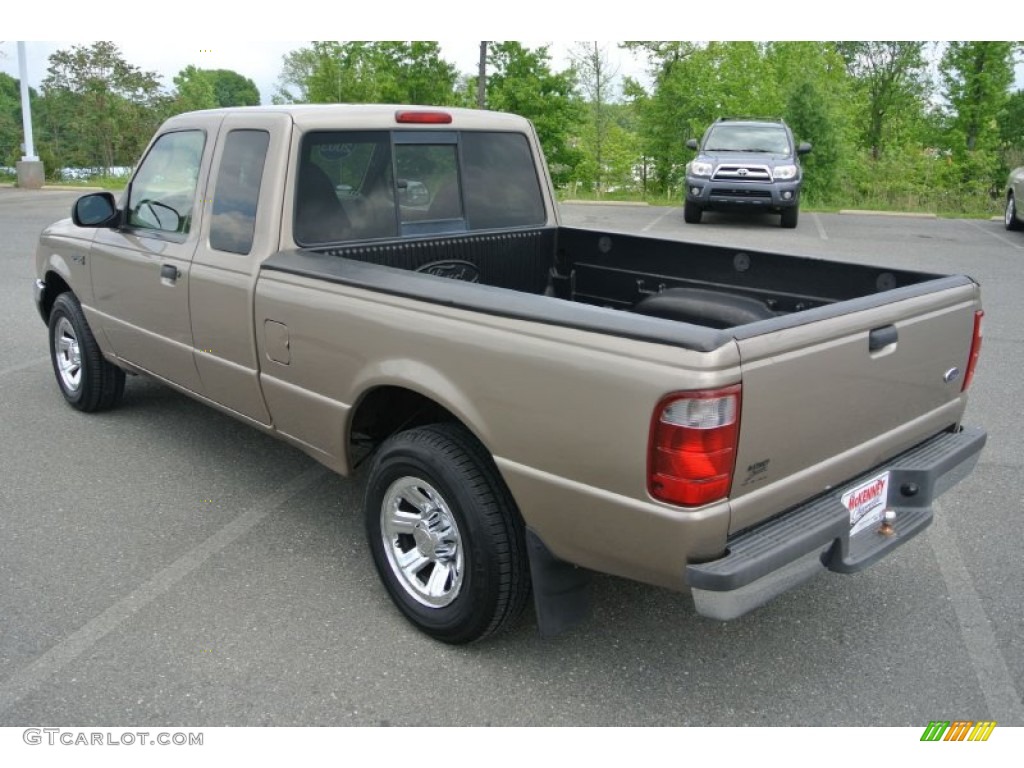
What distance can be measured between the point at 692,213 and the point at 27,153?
747 inches

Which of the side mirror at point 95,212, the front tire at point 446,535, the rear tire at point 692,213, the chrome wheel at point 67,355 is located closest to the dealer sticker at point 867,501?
the front tire at point 446,535

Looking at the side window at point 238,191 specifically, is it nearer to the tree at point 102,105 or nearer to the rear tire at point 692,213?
the rear tire at point 692,213

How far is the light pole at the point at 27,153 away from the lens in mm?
24516

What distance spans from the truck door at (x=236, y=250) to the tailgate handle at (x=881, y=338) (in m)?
2.38

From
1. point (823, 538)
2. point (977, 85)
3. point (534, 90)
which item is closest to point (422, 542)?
point (823, 538)

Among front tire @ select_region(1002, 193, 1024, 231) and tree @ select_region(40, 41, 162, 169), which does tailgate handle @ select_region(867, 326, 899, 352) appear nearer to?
front tire @ select_region(1002, 193, 1024, 231)

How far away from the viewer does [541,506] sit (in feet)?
9.16

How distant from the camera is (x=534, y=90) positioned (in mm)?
25812

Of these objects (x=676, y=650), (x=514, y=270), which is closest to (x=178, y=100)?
(x=514, y=270)

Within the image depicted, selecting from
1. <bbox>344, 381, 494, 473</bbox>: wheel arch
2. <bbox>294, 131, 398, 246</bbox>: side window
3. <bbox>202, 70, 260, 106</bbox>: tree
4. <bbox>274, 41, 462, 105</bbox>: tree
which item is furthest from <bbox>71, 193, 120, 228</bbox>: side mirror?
<bbox>202, 70, 260, 106</bbox>: tree

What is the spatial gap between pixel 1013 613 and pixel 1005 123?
36277mm

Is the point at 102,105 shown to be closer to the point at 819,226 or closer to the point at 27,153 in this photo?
the point at 27,153

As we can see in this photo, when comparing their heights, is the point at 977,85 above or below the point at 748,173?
above

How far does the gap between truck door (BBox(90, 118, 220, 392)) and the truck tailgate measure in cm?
285
